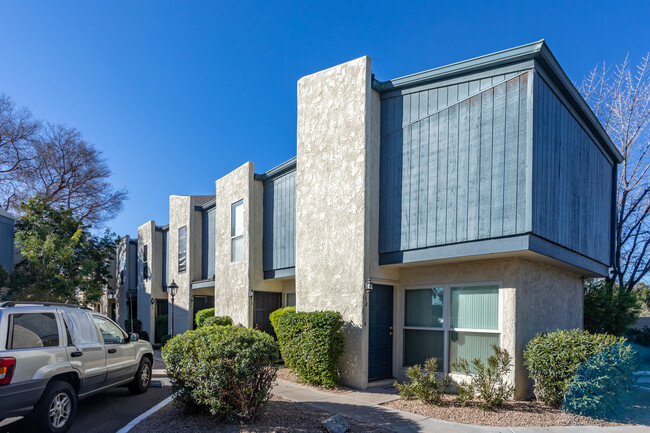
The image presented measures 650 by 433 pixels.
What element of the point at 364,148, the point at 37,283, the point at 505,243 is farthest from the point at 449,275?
the point at 37,283

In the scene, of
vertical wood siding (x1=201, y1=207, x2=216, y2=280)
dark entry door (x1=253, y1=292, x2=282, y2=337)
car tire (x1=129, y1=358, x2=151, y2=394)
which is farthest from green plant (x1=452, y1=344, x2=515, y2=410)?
vertical wood siding (x1=201, y1=207, x2=216, y2=280)

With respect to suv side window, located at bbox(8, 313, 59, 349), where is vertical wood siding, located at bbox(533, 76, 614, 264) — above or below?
above

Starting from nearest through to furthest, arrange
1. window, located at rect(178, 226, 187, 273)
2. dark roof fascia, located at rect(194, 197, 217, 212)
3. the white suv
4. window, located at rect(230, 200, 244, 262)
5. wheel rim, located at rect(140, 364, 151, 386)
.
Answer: the white suv
wheel rim, located at rect(140, 364, 151, 386)
window, located at rect(230, 200, 244, 262)
dark roof fascia, located at rect(194, 197, 217, 212)
window, located at rect(178, 226, 187, 273)

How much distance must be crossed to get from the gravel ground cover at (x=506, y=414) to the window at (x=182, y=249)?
40.7ft

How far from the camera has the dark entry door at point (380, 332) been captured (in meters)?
9.60

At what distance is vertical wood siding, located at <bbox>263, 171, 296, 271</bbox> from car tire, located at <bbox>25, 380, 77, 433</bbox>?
274 inches

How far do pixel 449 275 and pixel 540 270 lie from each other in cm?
185

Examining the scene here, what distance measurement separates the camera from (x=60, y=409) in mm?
5871

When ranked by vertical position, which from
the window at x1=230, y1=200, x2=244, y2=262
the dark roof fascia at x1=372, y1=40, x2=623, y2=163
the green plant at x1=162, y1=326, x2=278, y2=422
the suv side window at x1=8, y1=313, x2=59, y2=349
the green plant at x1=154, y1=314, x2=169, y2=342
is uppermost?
the dark roof fascia at x1=372, y1=40, x2=623, y2=163

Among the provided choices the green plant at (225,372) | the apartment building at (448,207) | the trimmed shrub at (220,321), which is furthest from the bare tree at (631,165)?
the green plant at (225,372)

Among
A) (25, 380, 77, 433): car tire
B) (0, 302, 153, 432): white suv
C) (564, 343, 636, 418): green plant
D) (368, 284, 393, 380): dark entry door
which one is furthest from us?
(368, 284, 393, 380): dark entry door

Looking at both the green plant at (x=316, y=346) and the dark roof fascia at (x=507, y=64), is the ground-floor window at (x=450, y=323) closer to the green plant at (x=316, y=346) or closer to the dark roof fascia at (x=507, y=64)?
the green plant at (x=316, y=346)

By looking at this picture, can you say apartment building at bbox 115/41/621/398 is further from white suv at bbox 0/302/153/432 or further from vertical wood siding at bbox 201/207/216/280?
vertical wood siding at bbox 201/207/216/280

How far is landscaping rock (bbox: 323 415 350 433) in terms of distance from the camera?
→ 601 centimetres
